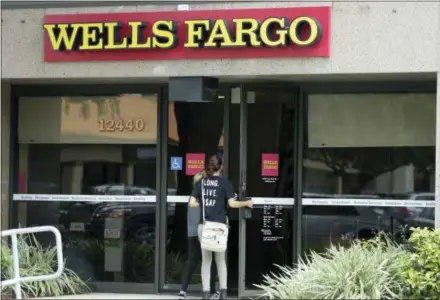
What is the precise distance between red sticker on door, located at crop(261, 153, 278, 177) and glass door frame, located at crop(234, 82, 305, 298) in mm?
259

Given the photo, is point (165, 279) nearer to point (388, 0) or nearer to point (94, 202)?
point (94, 202)

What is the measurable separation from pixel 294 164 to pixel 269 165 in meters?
0.34

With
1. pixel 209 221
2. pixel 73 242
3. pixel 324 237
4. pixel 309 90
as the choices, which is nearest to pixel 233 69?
pixel 309 90

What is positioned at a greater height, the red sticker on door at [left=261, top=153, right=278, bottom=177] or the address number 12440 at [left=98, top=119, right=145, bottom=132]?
the address number 12440 at [left=98, top=119, right=145, bottom=132]

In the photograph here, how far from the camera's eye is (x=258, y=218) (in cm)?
1016

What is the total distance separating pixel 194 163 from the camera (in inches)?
409

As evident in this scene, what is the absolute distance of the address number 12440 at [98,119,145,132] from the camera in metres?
10.5

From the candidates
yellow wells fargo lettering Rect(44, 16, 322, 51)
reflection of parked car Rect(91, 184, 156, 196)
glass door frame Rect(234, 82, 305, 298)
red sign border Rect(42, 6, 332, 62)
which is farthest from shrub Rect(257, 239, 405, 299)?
reflection of parked car Rect(91, 184, 156, 196)

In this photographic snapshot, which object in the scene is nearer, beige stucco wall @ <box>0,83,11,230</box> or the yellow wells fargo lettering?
the yellow wells fargo lettering

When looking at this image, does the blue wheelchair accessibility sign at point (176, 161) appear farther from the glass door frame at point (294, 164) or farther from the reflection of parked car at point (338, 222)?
the reflection of parked car at point (338, 222)

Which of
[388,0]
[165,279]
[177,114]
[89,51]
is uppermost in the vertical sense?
[388,0]

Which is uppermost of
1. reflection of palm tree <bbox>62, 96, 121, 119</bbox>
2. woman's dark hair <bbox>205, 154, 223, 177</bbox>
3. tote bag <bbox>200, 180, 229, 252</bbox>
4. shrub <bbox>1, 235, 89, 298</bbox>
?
reflection of palm tree <bbox>62, 96, 121, 119</bbox>

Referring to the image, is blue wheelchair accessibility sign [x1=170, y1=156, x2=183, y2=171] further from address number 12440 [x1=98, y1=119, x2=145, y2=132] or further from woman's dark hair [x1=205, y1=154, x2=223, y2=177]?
woman's dark hair [x1=205, y1=154, x2=223, y2=177]

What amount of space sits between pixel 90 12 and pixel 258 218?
354 centimetres
